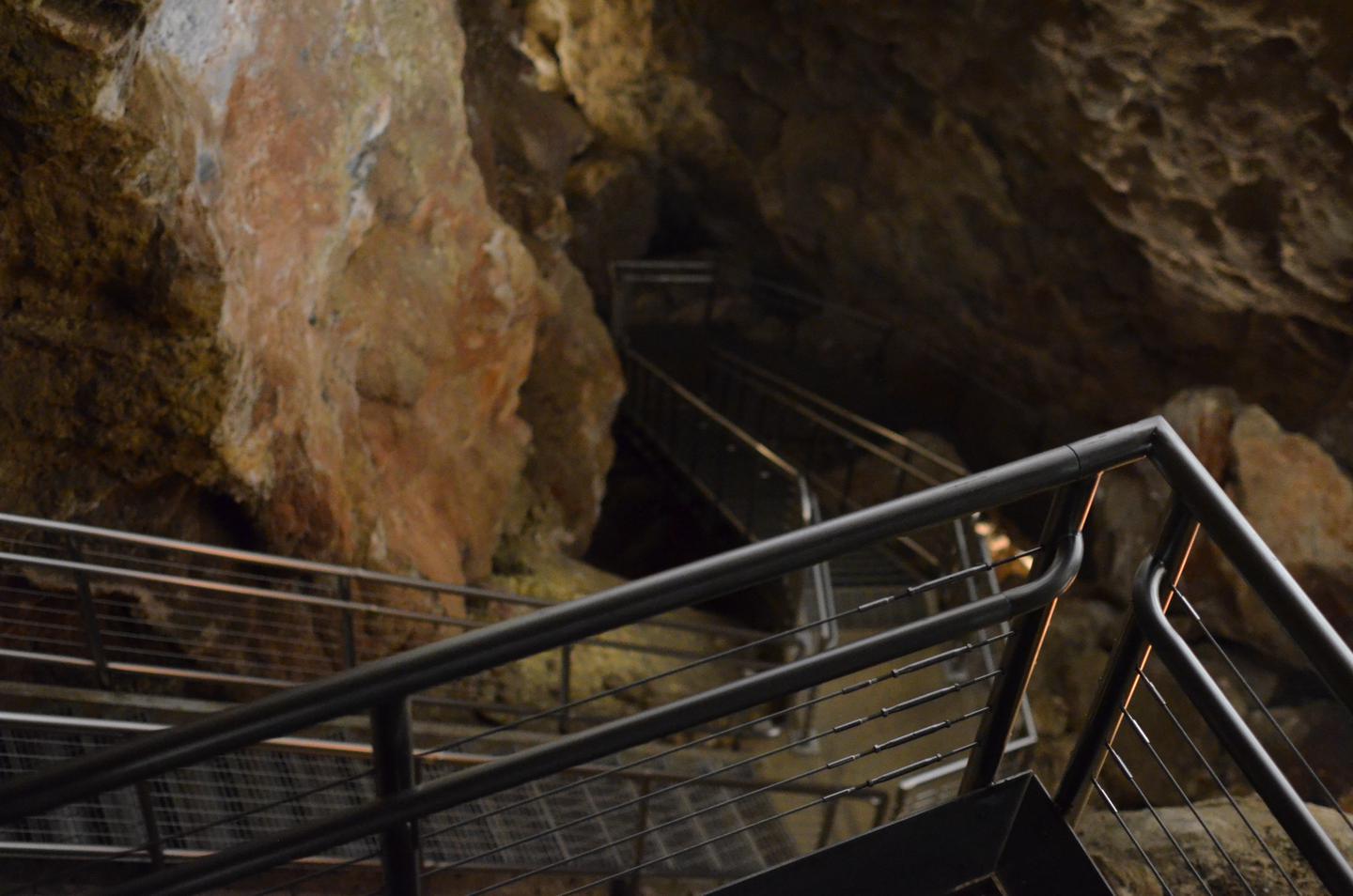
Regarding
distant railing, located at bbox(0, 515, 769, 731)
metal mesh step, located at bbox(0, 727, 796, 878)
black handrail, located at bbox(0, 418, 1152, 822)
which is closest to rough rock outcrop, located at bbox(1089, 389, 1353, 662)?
metal mesh step, located at bbox(0, 727, 796, 878)

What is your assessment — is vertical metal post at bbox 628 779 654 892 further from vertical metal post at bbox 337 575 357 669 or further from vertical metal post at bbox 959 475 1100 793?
vertical metal post at bbox 337 575 357 669

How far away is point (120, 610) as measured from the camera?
16.6 ft

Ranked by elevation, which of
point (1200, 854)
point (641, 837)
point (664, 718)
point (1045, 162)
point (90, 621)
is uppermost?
point (1045, 162)

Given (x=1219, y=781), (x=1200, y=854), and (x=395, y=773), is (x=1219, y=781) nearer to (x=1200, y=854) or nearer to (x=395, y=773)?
(x=1200, y=854)

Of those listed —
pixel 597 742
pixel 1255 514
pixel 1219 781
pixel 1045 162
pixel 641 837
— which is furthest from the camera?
pixel 1045 162

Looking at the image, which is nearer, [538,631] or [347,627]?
[538,631]

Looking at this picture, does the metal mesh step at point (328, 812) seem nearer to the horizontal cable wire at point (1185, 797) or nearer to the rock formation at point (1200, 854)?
the rock formation at point (1200, 854)

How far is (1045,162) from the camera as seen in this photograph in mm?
9531

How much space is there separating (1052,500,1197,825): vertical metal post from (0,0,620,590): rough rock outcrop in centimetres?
375

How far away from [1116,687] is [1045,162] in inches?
330

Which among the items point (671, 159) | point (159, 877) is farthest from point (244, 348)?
point (671, 159)

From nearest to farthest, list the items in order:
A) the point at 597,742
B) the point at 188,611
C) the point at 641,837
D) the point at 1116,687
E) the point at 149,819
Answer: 1. the point at 597,742
2. the point at 1116,687
3. the point at 149,819
4. the point at 641,837
5. the point at 188,611

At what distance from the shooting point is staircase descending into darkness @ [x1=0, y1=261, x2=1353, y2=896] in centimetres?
173

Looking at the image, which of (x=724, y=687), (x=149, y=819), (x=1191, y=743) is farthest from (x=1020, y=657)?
(x=149, y=819)
